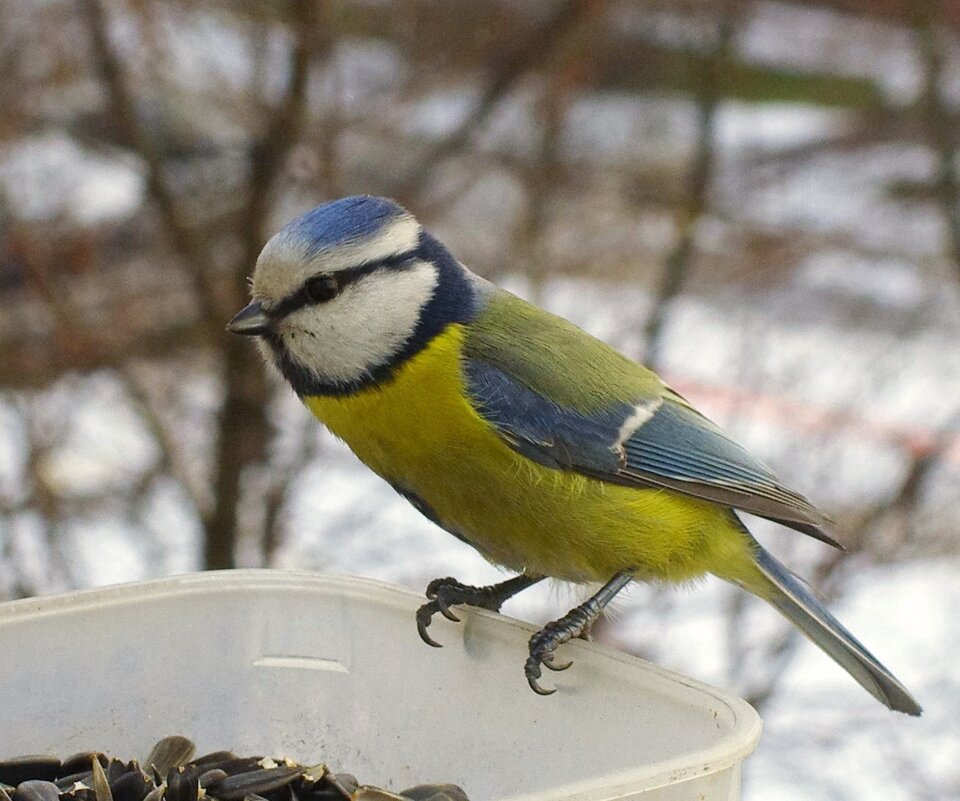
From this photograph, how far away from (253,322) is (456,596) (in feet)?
1.52

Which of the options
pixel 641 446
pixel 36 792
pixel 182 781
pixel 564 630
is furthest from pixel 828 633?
pixel 36 792

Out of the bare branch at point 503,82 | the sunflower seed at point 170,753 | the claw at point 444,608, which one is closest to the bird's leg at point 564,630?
the claw at point 444,608

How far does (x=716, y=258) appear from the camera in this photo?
3.72m

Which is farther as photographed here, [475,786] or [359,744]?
[359,744]

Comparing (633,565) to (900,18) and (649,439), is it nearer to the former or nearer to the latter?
(649,439)

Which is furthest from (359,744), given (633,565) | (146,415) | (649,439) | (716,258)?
(716,258)

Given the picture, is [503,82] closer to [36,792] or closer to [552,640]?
[552,640]

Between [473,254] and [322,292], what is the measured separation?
1661mm

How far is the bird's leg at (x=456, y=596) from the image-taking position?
Answer: 5.37 feet

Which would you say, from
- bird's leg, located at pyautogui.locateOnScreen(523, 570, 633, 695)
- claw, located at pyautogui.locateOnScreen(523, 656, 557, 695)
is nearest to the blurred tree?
bird's leg, located at pyautogui.locateOnScreen(523, 570, 633, 695)

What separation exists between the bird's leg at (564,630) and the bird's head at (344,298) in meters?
0.42

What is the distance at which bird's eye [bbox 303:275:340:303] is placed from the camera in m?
1.77

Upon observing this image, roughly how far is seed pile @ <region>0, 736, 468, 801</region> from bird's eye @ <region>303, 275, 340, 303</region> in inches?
23.8

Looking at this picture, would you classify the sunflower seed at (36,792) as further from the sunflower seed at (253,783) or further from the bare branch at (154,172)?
the bare branch at (154,172)
